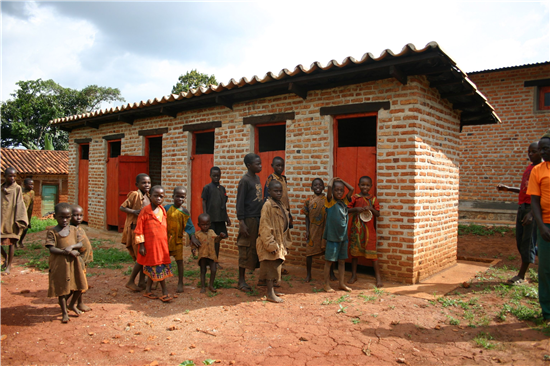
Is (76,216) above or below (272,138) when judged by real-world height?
below

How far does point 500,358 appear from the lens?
3.14m

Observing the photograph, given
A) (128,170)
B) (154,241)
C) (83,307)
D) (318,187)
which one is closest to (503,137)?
(318,187)

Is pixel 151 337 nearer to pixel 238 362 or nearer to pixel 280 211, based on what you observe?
pixel 238 362

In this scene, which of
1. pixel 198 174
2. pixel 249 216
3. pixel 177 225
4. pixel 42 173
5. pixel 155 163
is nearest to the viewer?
pixel 177 225

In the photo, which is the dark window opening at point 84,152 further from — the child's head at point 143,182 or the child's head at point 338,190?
the child's head at point 338,190

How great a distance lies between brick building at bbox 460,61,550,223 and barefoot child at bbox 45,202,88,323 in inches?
420

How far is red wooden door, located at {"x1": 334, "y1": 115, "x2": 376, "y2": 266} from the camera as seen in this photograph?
18.7ft

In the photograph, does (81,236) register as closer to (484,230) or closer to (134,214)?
(134,214)

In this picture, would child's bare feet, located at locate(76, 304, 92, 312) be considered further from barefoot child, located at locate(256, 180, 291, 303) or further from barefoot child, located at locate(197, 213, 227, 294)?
barefoot child, located at locate(256, 180, 291, 303)

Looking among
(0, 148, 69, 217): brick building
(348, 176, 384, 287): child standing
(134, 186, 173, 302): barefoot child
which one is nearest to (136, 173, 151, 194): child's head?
(134, 186, 173, 302): barefoot child

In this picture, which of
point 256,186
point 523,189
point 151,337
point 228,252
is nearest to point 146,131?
point 228,252

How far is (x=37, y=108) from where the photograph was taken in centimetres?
2650

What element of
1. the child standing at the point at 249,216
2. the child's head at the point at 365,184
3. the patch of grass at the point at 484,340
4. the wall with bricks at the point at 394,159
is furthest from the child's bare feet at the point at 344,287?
the patch of grass at the point at 484,340

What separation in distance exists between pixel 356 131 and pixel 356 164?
325 centimetres
